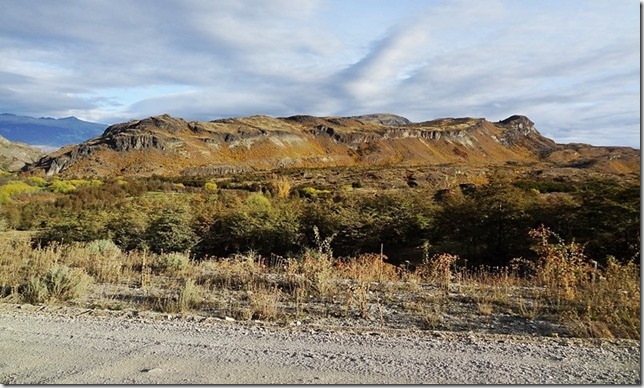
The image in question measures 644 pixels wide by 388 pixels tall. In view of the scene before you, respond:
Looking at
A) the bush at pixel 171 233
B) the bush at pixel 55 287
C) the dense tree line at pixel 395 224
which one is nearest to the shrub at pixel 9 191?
the dense tree line at pixel 395 224

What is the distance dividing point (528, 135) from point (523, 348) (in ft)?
602

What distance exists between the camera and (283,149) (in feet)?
363

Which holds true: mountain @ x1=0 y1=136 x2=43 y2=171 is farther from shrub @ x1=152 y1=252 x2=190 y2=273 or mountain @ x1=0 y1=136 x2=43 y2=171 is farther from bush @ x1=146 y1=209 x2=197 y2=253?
shrub @ x1=152 y1=252 x2=190 y2=273

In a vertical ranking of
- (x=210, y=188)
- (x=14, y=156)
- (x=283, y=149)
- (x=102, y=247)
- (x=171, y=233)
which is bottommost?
(x=102, y=247)

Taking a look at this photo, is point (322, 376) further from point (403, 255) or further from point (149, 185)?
point (149, 185)

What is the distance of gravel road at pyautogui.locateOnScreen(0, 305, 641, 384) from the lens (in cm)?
451

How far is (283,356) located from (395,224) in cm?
1011

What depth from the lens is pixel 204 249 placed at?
15359 millimetres

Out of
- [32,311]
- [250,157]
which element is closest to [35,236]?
[32,311]

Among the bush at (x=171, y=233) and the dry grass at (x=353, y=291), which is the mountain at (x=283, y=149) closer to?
the bush at (x=171, y=233)

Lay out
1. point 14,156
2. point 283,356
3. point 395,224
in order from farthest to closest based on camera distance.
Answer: point 14,156, point 395,224, point 283,356

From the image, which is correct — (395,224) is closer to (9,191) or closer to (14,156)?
Answer: (9,191)

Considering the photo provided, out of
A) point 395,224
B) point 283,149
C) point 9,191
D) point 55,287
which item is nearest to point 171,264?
Result: point 55,287

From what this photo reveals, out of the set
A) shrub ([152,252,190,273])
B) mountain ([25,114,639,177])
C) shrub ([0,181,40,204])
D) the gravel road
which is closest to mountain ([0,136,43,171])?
mountain ([25,114,639,177])
